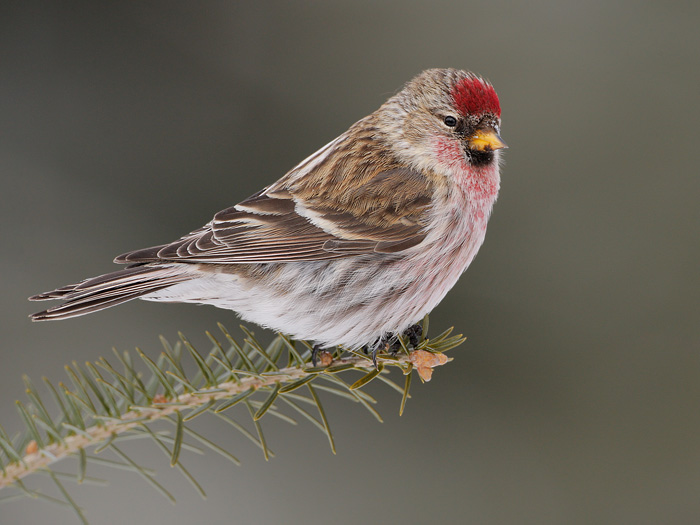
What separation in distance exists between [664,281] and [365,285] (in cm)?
144

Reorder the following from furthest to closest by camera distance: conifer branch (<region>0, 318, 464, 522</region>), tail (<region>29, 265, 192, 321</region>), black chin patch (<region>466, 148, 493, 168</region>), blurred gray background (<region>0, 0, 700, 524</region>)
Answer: blurred gray background (<region>0, 0, 700, 524</region>) → black chin patch (<region>466, 148, 493, 168</region>) → tail (<region>29, 265, 192, 321</region>) → conifer branch (<region>0, 318, 464, 522</region>)

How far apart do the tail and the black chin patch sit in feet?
3.09

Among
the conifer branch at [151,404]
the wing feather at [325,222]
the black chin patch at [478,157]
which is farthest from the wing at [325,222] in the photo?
the conifer branch at [151,404]

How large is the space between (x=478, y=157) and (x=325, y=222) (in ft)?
1.76

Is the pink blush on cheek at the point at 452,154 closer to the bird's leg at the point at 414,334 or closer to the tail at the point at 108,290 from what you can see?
the bird's leg at the point at 414,334

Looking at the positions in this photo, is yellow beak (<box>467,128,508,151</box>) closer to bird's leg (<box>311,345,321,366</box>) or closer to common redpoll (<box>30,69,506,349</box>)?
common redpoll (<box>30,69,506,349</box>)

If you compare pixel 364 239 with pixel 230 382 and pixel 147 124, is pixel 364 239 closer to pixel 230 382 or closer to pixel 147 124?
pixel 230 382

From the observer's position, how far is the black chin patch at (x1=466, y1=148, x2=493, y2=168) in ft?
7.06

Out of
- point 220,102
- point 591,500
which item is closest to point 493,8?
point 220,102

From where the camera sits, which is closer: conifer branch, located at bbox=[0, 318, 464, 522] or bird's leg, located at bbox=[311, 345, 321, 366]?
conifer branch, located at bbox=[0, 318, 464, 522]

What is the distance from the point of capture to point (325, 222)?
6.67 ft

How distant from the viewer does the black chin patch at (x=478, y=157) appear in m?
2.15

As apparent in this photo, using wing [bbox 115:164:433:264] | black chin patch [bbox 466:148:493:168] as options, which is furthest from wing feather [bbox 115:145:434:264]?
black chin patch [bbox 466:148:493:168]

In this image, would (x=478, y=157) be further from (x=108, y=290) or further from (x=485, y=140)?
(x=108, y=290)
